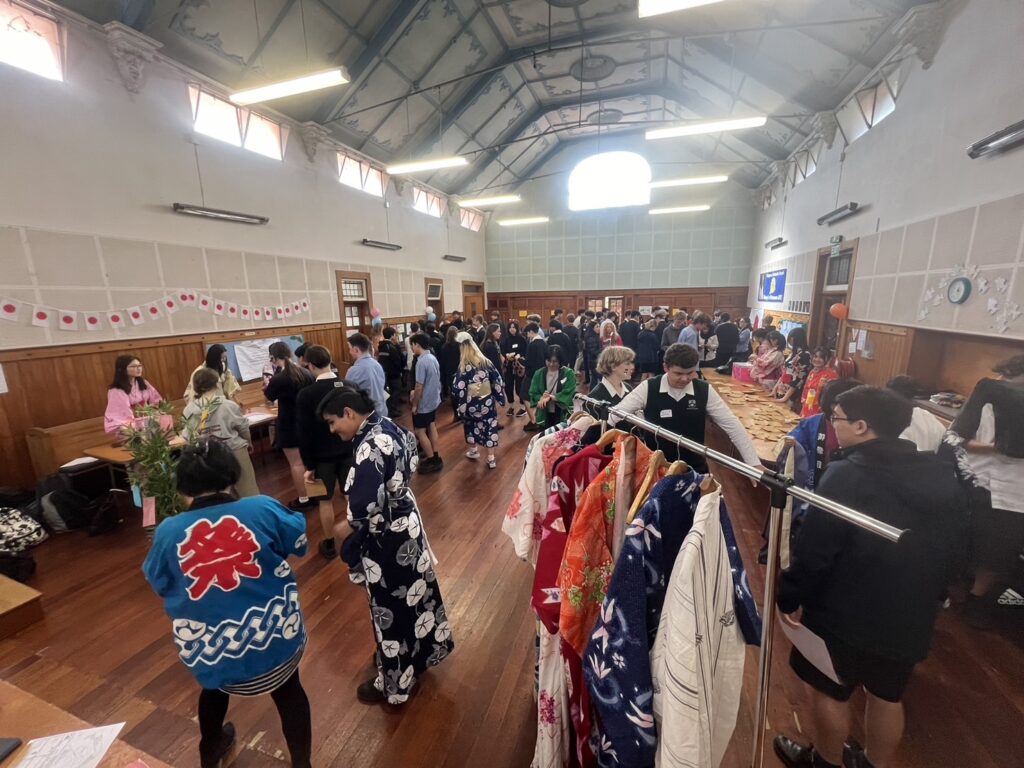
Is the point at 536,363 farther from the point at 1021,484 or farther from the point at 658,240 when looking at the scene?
the point at 658,240

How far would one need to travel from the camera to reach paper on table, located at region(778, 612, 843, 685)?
1378 mm

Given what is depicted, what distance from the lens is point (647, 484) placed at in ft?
3.70

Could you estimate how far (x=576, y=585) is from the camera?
1180 millimetres

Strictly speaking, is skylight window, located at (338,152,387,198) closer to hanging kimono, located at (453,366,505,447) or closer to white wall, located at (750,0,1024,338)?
hanging kimono, located at (453,366,505,447)

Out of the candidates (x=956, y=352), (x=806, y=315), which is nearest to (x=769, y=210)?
(x=806, y=315)

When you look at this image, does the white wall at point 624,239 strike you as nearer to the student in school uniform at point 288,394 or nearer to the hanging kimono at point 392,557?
the student in school uniform at point 288,394

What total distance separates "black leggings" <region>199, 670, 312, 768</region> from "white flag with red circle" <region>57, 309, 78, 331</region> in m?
4.58

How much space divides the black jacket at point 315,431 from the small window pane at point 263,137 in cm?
547

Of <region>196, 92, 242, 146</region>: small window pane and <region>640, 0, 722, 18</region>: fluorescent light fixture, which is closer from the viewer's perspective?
<region>640, 0, 722, 18</region>: fluorescent light fixture

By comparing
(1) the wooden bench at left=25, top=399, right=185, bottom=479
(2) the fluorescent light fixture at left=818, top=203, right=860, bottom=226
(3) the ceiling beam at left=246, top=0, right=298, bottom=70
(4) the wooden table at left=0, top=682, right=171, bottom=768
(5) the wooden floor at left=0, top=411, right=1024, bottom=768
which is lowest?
(5) the wooden floor at left=0, top=411, right=1024, bottom=768

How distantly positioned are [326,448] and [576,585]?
7.32 feet

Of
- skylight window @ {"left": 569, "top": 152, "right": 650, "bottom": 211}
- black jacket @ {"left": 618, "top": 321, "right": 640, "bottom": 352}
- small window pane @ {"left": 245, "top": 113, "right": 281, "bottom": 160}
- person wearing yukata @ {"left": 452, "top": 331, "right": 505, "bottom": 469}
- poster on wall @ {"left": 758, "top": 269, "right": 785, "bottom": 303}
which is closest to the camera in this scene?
person wearing yukata @ {"left": 452, "top": 331, "right": 505, "bottom": 469}

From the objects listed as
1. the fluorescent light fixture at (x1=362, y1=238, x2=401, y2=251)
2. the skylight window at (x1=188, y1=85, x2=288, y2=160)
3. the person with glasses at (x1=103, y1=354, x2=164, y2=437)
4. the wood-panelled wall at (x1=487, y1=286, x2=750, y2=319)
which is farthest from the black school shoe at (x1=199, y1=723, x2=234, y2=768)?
the wood-panelled wall at (x1=487, y1=286, x2=750, y2=319)

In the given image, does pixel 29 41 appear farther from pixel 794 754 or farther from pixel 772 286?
pixel 772 286
